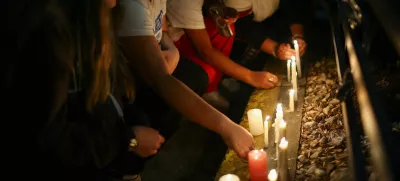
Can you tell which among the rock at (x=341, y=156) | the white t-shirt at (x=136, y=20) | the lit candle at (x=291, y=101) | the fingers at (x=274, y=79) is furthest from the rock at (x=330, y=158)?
the white t-shirt at (x=136, y=20)

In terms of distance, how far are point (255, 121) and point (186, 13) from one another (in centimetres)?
96

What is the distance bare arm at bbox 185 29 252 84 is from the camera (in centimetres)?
346

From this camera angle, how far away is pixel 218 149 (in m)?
3.20

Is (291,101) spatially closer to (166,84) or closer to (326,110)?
(326,110)

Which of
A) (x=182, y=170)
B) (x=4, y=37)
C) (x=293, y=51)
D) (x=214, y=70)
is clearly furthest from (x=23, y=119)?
(x=293, y=51)

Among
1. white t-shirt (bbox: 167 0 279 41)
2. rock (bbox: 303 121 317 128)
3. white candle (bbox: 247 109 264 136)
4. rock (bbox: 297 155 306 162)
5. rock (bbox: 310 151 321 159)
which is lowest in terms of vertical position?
rock (bbox: 297 155 306 162)

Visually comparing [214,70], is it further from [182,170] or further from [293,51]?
[182,170]

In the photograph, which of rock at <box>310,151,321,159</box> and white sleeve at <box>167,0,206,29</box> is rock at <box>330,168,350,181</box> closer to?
rock at <box>310,151,321,159</box>

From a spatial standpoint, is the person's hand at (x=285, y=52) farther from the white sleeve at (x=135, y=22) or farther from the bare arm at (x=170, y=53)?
the white sleeve at (x=135, y=22)

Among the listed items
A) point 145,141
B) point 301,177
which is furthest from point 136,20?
point 301,177

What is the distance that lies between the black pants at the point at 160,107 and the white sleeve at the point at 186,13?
0.27m

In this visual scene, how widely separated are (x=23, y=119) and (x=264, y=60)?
2956 millimetres

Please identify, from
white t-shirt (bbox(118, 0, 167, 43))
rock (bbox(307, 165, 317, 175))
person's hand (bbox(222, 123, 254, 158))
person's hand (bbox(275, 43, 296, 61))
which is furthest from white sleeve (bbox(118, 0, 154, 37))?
person's hand (bbox(275, 43, 296, 61))

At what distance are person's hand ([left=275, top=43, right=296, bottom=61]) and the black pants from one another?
722mm
